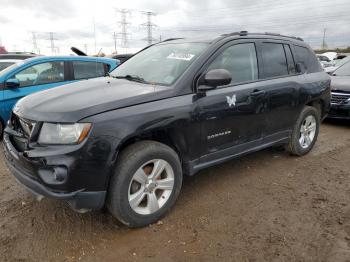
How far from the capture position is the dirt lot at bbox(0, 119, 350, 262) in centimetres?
264

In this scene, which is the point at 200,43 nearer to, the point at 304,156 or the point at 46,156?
the point at 46,156

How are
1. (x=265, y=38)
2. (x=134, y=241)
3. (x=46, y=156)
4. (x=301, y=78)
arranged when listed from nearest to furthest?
(x=46, y=156), (x=134, y=241), (x=265, y=38), (x=301, y=78)

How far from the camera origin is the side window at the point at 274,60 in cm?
409

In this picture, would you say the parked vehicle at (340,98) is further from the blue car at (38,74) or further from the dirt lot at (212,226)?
the blue car at (38,74)

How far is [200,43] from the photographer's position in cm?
364

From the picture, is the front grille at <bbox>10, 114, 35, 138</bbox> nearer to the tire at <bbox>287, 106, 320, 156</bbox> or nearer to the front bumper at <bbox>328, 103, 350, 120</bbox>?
the tire at <bbox>287, 106, 320, 156</bbox>

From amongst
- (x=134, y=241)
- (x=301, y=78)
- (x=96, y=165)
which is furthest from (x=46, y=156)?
(x=301, y=78)

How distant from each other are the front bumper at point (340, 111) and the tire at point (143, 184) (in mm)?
5226

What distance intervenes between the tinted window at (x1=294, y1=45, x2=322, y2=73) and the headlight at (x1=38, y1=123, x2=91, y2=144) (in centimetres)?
349

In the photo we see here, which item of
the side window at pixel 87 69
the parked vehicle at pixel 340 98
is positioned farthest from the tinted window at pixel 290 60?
the side window at pixel 87 69

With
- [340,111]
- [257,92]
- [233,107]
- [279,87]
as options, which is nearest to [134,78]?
[233,107]

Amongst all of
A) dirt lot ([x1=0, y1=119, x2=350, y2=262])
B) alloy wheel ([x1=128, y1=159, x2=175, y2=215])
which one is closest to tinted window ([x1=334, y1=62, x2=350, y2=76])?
dirt lot ([x1=0, y1=119, x2=350, y2=262])

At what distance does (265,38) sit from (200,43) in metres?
1.12

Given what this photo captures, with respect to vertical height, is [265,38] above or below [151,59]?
above
